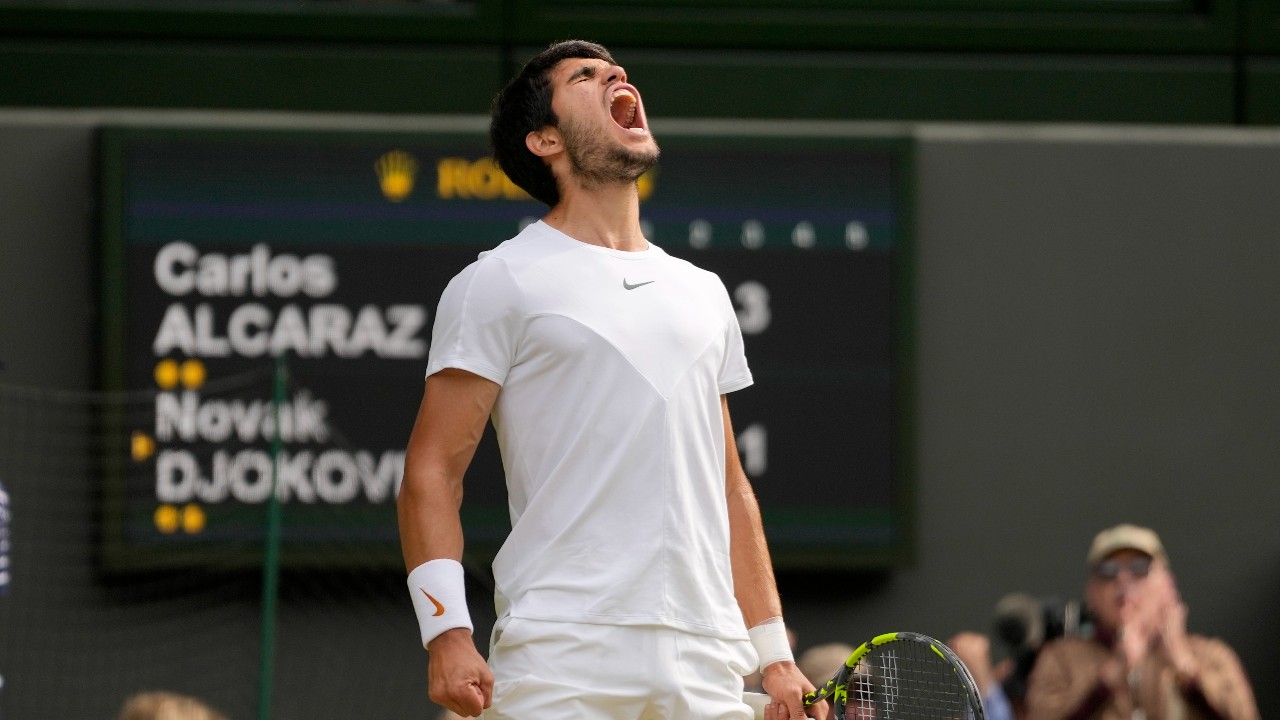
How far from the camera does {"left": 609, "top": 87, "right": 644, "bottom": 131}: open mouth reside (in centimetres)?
285

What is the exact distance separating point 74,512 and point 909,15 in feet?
11.9

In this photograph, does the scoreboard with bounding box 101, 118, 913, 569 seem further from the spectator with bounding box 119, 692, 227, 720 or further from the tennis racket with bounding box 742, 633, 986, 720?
the tennis racket with bounding box 742, 633, 986, 720

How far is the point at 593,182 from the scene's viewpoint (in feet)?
9.28

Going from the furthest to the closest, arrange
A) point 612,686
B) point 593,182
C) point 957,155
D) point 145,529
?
point 957,155 → point 145,529 → point 593,182 → point 612,686

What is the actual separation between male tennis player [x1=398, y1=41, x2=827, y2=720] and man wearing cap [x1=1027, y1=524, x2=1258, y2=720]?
2881mm

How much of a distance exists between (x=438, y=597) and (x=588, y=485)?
0.27 metres

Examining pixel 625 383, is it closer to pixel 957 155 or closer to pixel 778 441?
pixel 778 441

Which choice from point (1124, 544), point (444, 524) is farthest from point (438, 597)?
point (1124, 544)

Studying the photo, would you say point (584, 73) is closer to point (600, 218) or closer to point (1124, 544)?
point (600, 218)

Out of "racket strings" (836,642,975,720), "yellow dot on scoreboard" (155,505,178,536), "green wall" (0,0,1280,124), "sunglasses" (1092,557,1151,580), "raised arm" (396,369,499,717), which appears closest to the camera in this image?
"raised arm" (396,369,499,717)

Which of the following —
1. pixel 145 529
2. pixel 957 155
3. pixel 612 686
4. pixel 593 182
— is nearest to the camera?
pixel 612 686

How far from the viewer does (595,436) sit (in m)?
2.64

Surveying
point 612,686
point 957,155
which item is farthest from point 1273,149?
point 612,686

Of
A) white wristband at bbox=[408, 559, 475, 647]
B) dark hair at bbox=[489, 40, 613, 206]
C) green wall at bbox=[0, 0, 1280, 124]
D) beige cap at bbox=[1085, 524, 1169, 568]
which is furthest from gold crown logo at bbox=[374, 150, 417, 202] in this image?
white wristband at bbox=[408, 559, 475, 647]
